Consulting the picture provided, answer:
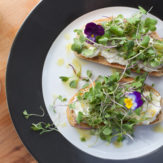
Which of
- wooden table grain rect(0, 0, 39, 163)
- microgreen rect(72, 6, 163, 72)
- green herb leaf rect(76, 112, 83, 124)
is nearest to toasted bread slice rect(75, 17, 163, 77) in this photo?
microgreen rect(72, 6, 163, 72)

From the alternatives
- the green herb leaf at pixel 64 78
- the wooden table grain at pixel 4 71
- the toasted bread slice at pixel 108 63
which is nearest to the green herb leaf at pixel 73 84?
the green herb leaf at pixel 64 78

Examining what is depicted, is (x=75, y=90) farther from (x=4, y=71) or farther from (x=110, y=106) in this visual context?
(x=4, y=71)

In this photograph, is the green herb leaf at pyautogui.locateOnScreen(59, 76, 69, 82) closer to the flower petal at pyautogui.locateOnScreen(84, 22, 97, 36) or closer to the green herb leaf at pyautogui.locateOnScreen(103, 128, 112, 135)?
the flower petal at pyautogui.locateOnScreen(84, 22, 97, 36)

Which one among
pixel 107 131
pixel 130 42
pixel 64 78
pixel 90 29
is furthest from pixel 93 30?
pixel 107 131

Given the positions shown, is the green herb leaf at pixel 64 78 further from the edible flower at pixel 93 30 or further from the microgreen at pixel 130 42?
the edible flower at pixel 93 30

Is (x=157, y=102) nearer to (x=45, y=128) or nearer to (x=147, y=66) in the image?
(x=147, y=66)
